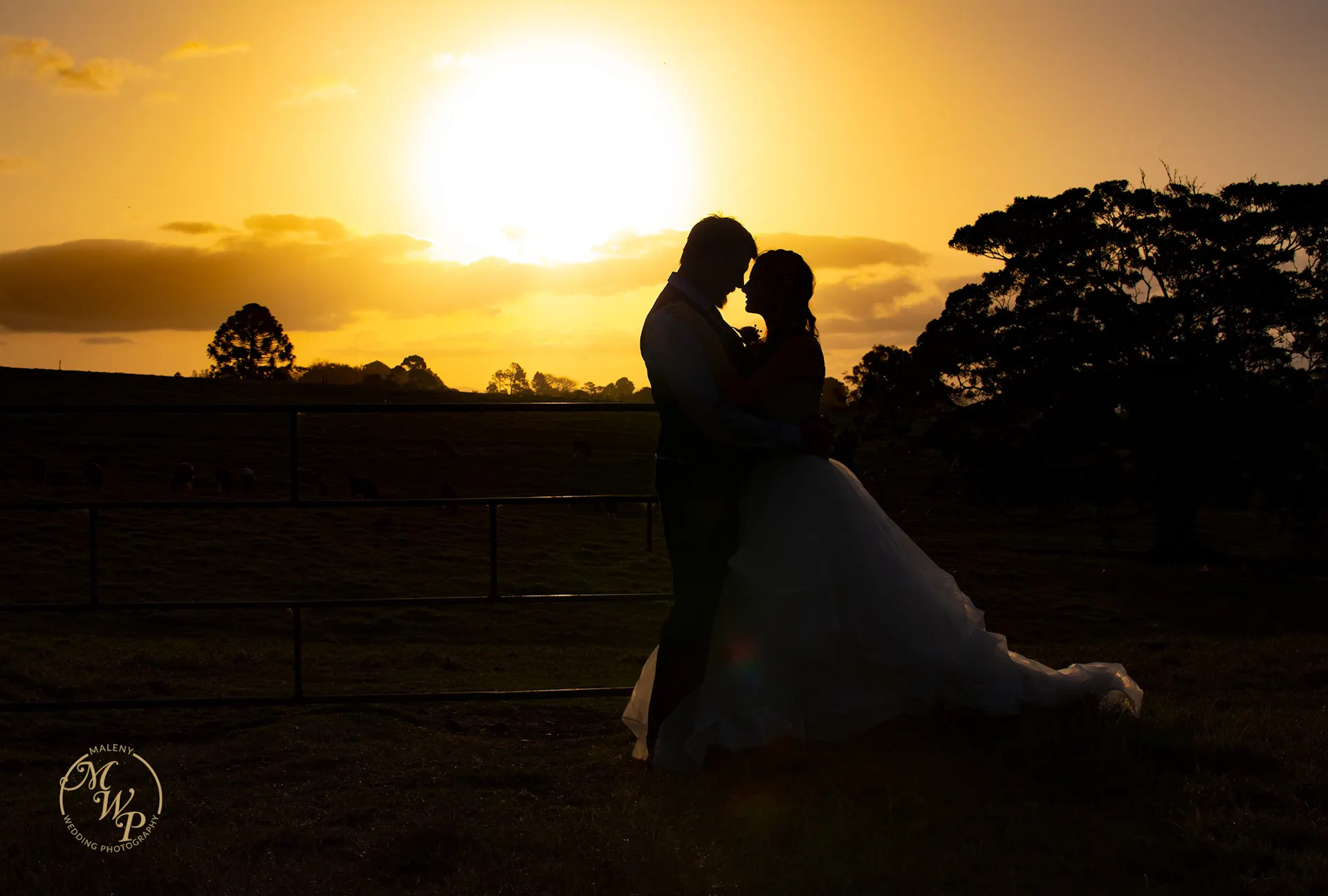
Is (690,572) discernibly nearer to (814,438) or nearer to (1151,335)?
(814,438)

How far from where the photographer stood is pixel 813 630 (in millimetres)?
3594

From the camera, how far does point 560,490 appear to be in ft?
117

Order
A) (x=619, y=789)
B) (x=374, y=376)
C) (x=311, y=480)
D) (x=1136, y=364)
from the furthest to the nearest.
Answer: (x=374, y=376)
(x=311, y=480)
(x=1136, y=364)
(x=619, y=789)

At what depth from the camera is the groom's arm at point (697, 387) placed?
3.58 m

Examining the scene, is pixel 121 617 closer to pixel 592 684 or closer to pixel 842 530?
pixel 592 684

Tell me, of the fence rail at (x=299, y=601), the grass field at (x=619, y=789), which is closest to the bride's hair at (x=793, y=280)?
the fence rail at (x=299, y=601)

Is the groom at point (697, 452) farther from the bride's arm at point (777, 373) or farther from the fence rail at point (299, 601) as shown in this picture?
the fence rail at point (299, 601)

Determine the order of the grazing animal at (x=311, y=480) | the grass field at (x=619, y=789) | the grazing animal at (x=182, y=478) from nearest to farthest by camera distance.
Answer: the grass field at (x=619, y=789), the grazing animal at (x=182, y=478), the grazing animal at (x=311, y=480)

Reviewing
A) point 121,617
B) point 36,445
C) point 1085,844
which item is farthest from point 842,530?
point 36,445

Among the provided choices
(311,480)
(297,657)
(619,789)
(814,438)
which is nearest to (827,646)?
(814,438)

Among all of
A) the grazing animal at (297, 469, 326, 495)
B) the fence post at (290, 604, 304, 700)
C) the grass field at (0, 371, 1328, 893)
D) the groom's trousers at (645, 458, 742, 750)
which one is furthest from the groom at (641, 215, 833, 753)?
the grazing animal at (297, 469, 326, 495)

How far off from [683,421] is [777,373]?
38cm

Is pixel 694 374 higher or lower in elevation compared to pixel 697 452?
higher

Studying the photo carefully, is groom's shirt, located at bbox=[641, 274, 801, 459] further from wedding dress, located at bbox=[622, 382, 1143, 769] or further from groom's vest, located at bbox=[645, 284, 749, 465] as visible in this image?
wedding dress, located at bbox=[622, 382, 1143, 769]
